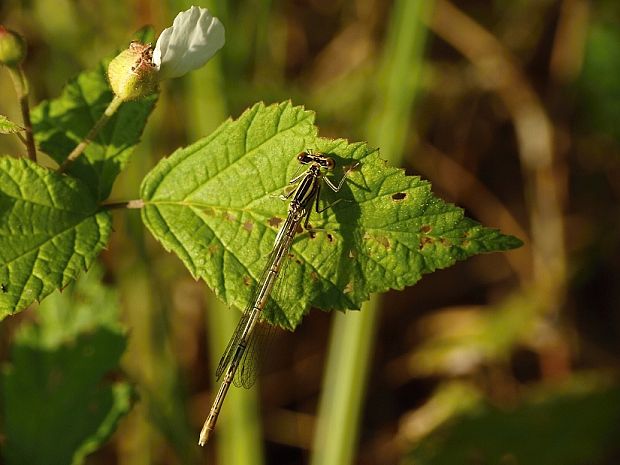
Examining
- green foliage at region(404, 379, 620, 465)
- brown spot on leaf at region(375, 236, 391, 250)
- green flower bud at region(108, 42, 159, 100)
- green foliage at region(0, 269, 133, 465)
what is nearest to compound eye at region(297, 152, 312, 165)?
brown spot on leaf at region(375, 236, 391, 250)

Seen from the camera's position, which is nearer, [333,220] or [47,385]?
[333,220]

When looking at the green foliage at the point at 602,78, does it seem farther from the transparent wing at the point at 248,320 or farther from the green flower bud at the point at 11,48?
the green flower bud at the point at 11,48

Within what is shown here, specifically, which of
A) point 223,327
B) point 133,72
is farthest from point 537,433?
point 133,72

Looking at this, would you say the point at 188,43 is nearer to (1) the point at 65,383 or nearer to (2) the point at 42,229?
(2) the point at 42,229

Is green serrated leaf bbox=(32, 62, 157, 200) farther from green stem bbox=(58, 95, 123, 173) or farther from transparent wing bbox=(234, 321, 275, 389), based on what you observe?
transparent wing bbox=(234, 321, 275, 389)

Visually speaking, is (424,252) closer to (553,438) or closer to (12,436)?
(12,436)

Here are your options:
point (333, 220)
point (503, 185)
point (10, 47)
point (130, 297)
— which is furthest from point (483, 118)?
point (10, 47)
